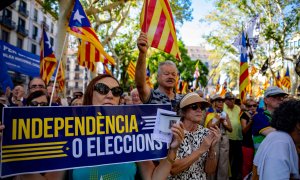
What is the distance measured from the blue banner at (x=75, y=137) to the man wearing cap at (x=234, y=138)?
14.4 feet

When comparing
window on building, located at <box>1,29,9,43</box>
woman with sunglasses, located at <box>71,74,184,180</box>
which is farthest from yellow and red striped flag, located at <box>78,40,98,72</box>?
window on building, located at <box>1,29,9,43</box>

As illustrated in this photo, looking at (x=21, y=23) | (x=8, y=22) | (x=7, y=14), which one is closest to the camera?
(x=8, y=22)

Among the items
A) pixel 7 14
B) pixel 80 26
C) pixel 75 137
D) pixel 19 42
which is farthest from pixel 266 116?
pixel 19 42

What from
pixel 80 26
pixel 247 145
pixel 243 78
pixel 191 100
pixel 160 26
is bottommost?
pixel 247 145

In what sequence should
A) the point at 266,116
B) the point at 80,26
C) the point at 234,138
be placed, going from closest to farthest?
the point at 266,116 → the point at 80,26 → the point at 234,138

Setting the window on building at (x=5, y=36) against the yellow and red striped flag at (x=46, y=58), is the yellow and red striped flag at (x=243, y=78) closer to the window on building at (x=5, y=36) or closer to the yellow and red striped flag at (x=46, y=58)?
the yellow and red striped flag at (x=46, y=58)

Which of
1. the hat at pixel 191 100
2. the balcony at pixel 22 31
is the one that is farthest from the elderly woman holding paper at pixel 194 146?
the balcony at pixel 22 31

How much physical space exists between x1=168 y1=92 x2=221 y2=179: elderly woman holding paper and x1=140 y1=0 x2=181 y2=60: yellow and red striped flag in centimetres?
133

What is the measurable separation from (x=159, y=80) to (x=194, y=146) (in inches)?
37.6

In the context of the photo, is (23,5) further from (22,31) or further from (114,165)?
(114,165)

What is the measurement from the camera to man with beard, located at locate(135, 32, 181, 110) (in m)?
3.29

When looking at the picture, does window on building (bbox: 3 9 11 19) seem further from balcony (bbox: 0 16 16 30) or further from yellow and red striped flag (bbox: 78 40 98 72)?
yellow and red striped flag (bbox: 78 40 98 72)

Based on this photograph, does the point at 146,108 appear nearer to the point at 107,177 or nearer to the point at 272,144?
the point at 107,177

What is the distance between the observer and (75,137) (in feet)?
6.64
